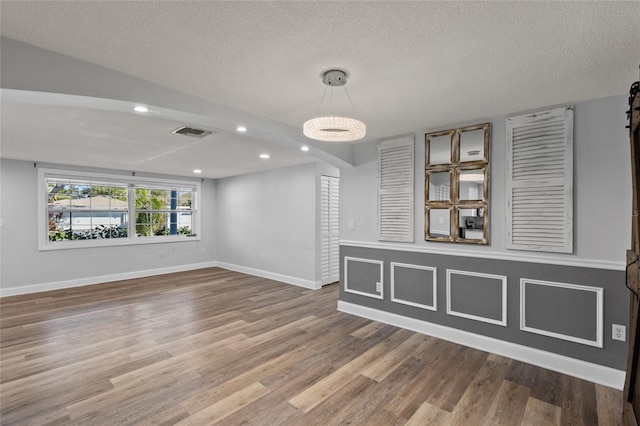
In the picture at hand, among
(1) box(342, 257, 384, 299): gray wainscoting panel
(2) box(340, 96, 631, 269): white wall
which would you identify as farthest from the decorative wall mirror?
(1) box(342, 257, 384, 299): gray wainscoting panel

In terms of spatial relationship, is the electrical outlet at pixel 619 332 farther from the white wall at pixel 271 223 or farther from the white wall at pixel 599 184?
the white wall at pixel 271 223

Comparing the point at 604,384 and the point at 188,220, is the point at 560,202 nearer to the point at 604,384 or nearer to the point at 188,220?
the point at 604,384

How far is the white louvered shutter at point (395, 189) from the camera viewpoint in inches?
144

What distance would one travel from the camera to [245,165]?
19.1 ft

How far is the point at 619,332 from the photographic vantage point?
2.44 m

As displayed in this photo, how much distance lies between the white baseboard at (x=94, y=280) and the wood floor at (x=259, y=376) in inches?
49.3

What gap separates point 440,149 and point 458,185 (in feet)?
1.50

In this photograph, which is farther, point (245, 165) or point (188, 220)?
point (188, 220)

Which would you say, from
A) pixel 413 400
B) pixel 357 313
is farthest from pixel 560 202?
pixel 357 313

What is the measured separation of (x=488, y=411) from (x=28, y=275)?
6.94 metres

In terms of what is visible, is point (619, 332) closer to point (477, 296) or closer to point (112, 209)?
point (477, 296)

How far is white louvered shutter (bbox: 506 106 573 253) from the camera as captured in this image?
2660 mm

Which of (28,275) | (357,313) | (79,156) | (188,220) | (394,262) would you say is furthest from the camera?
(188,220)

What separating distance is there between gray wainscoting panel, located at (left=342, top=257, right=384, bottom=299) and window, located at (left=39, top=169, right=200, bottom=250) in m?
4.68
